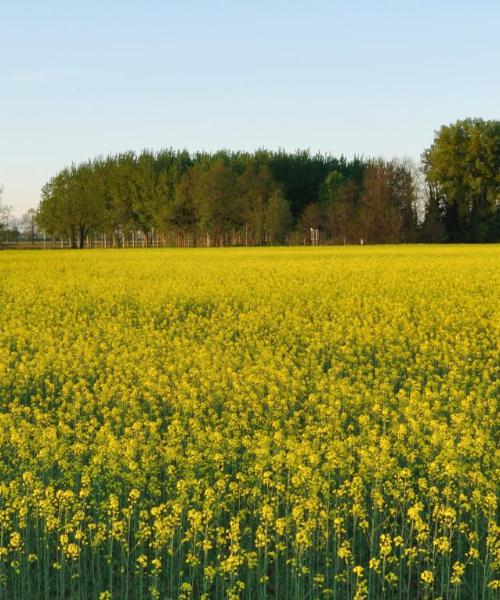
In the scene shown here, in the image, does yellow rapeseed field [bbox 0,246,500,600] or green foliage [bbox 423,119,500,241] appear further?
green foliage [bbox 423,119,500,241]

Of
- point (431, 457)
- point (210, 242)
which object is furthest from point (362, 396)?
point (210, 242)

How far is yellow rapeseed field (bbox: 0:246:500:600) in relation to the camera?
6918 mm

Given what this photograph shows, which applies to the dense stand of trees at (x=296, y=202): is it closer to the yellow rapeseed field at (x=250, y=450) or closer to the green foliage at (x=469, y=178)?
the green foliage at (x=469, y=178)

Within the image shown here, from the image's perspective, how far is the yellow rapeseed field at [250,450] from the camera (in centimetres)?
692

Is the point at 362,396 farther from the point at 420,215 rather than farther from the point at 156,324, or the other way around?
the point at 420,215

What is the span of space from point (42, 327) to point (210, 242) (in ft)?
303

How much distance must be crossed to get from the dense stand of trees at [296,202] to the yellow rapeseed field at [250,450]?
73581 mm

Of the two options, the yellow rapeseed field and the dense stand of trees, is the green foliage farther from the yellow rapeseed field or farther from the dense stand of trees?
the yellow rapeseed field

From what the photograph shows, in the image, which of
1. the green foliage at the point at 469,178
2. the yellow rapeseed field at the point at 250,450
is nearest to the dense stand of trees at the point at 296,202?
the green foliage at the point at 469,178

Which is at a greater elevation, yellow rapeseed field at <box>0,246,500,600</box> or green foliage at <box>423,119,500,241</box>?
green foliage at <box>423,119,500,241</box>

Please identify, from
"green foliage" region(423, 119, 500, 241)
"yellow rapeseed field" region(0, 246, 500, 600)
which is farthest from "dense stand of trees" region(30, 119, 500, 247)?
"yellow rapeseed field" region(0, 246, 500, 600)

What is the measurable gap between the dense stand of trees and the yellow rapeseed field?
73581 mm

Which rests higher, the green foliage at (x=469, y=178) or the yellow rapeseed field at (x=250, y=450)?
the green foliage at (x=469, y=178)

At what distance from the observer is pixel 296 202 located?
115 m
